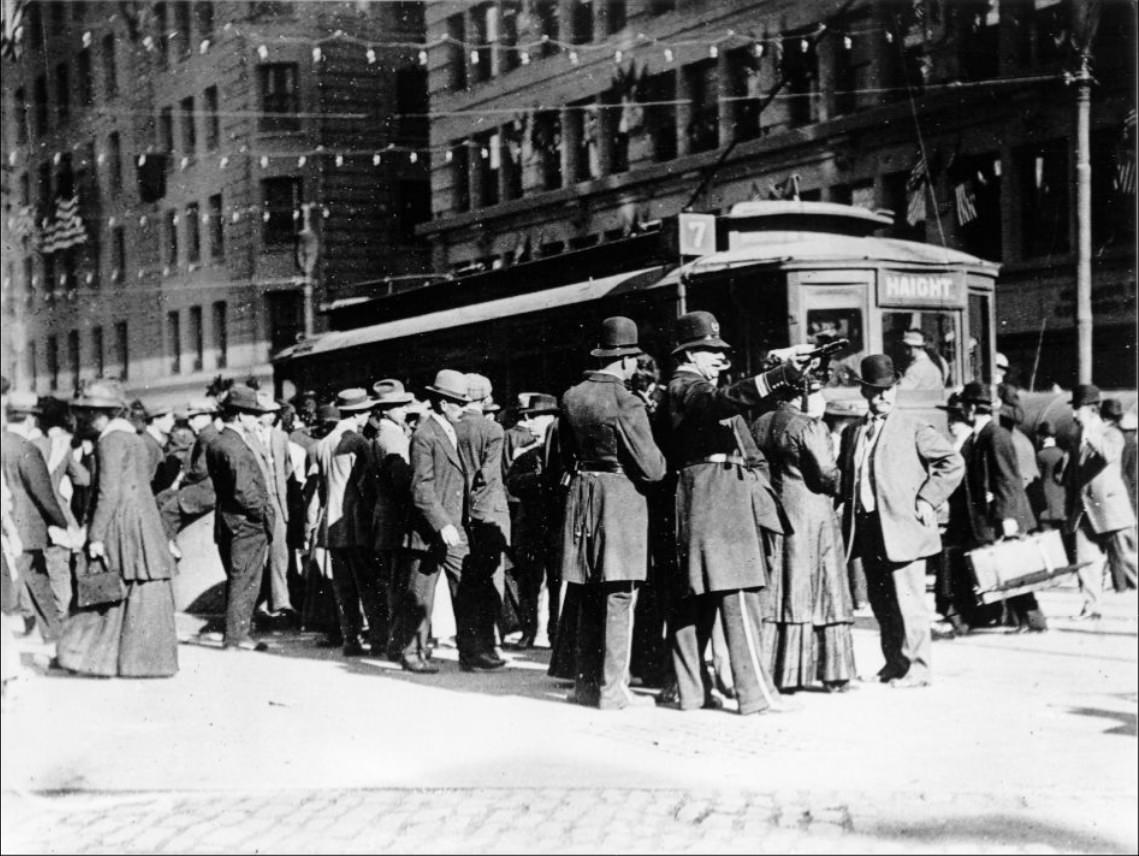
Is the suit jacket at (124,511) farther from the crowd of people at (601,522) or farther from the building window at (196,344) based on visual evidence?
the building window at (196,344)

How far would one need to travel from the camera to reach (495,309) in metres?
14.7

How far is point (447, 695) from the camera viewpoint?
805 cm

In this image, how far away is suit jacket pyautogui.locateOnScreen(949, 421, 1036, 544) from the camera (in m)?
9.81

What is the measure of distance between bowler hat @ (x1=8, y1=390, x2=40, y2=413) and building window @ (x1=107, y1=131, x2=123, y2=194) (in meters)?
4.99

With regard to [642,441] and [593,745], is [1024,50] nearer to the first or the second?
[642,441]

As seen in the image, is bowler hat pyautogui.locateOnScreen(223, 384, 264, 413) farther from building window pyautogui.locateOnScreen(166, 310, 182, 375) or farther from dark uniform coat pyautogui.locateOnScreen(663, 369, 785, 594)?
building window pyautogui.locateOnScreen(166, 310, 182, 375)

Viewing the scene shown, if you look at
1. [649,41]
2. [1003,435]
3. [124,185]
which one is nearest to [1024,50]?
[649,41]

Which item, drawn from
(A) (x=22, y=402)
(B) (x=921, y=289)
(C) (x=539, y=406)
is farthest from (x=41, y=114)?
(B) (x=921, y=289)

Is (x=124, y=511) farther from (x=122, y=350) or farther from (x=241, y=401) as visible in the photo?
(x=122, y=350)

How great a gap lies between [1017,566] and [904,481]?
1718 mm

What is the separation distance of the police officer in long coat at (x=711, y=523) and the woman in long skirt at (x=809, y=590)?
401mm

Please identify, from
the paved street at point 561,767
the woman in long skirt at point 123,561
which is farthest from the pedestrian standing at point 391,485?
the woman in long skirt at point 123,561

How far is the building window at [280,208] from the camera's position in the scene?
96.8ft

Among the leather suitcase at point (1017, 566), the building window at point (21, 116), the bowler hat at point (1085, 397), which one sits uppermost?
the building window at point (21, 116)
